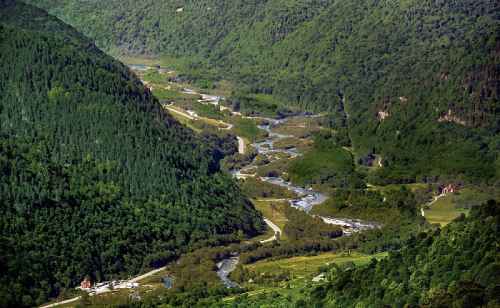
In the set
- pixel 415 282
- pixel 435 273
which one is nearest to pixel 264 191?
pixel 415 282

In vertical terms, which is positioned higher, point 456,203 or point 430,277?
point 430,277

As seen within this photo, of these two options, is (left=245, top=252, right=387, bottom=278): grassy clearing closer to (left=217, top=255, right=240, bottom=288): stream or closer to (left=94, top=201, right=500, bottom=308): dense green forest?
(left=217, top=255, right=240, bottom=288): stream

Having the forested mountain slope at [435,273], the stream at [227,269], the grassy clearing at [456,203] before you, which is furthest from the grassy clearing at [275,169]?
the forested mountain slope at [435,273]

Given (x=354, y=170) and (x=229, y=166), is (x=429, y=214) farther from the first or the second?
(x=229, y=166)

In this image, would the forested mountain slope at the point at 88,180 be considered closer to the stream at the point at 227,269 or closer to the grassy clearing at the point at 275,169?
the stream at the point at 227,269

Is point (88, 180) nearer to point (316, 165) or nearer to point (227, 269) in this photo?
point (227, 269)

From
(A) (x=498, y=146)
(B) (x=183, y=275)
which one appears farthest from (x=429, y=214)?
(B) (x=183, y=275)

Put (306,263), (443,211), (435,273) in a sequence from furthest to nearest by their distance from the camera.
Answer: (443,211), (306,263), (435,273)

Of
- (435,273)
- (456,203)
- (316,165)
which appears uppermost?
(435,273)
